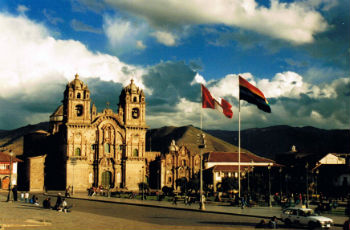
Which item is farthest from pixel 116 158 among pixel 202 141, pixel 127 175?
pixel 202 141

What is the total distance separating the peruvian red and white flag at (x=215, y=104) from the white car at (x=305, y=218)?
1434cm

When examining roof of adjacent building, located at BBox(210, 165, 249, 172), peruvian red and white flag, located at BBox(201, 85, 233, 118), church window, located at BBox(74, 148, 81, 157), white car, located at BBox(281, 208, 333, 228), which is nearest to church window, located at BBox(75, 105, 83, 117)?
church window, located at BBox(74, 148, 81, 157)

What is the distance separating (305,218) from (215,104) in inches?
652

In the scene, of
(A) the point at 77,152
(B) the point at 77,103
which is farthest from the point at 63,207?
(B) the point at 77,103

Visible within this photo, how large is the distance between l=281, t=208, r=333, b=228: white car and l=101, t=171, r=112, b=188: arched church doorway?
197ft

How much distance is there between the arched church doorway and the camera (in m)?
86.0

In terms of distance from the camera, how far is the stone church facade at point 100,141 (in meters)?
83.2

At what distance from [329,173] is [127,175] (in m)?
38.0

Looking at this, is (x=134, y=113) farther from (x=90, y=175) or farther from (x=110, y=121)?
(x=90, y=175)

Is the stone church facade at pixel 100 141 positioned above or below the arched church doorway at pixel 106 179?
above

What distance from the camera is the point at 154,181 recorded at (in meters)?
93.9

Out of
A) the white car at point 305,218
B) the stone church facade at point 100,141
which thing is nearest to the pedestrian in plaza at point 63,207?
the white car at point 305,218

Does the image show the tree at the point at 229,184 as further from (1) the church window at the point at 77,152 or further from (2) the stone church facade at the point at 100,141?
(1) the church window at the point at 77,152

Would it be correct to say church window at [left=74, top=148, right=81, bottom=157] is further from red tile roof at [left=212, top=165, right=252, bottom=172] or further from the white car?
the white car
